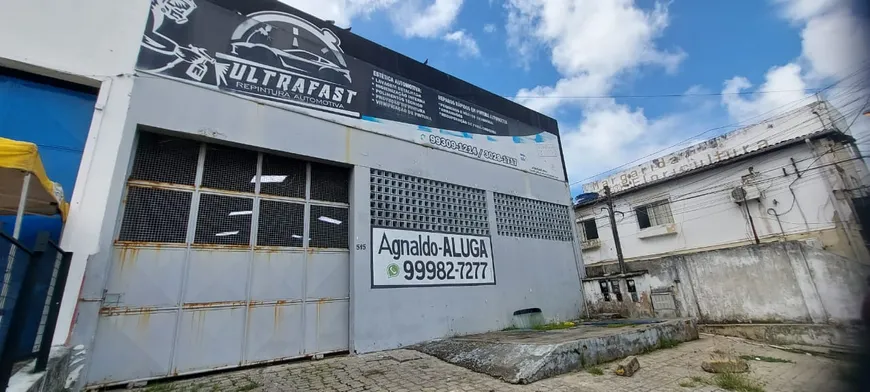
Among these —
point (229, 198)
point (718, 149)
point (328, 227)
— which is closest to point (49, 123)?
point (229, 198)

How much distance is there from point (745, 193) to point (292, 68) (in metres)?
12.8

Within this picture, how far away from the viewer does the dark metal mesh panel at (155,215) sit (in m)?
4.80

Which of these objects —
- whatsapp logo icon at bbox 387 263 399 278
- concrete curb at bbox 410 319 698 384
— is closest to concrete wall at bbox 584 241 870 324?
concrete curb at bbox 410 319 698 384

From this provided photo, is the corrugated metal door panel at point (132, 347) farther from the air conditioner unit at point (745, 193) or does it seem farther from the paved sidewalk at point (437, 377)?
the air conditioner unit at point (745, 193)

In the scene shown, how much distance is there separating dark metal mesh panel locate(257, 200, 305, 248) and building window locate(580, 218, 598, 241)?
12424 millimetres

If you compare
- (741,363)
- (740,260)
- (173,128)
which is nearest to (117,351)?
(173,128)

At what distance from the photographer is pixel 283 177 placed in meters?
6.07

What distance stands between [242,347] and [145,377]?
1.05m

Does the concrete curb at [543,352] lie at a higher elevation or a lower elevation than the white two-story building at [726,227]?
lower

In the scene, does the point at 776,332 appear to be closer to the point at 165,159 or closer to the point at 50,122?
the point at 165,159

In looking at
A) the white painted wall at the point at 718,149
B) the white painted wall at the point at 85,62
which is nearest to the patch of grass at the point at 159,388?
the white painted wall at the point at 85,62

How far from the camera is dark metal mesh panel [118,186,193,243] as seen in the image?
4.80m

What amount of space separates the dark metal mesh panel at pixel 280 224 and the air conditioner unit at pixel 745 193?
12393 mm

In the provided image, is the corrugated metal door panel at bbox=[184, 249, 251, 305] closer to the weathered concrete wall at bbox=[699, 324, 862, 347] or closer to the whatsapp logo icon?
the whatsapp logo icon
